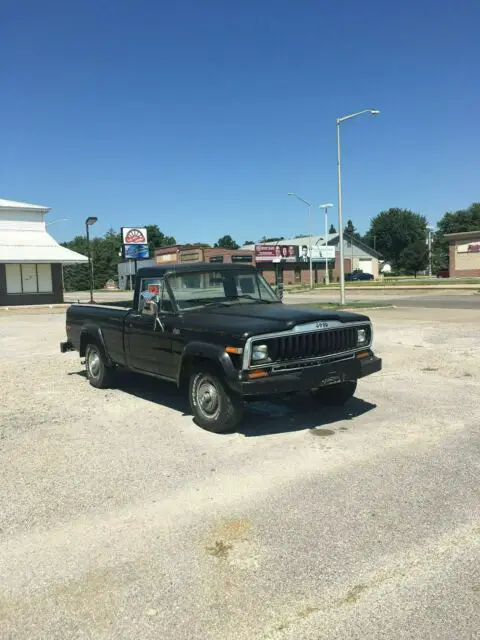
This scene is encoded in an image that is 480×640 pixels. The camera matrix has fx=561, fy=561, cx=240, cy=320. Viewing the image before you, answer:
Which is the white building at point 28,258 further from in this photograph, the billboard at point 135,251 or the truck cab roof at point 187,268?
the truck cab roof at point 187,268

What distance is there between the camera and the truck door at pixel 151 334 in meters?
6.69

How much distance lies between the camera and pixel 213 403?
6.07m

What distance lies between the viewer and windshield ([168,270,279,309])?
693cm

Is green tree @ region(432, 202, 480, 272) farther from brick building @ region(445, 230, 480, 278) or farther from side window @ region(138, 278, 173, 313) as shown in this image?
side window @ region(138, 278, 173, 313)

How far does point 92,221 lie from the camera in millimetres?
34938

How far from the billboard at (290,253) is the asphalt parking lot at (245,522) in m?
77.6

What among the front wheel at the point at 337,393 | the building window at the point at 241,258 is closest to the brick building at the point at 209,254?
the building window at the point at 241,258

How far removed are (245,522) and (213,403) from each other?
2197mm

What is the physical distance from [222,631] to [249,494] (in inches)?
65.8

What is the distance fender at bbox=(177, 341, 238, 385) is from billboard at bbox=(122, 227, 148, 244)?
51.3 metres

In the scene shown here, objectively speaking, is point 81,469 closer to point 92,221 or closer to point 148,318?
point 148,318

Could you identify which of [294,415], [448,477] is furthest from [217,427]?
[448,477]

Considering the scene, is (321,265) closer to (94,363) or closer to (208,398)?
(94,363)

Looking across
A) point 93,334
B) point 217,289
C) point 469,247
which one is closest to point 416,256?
point 469,247
